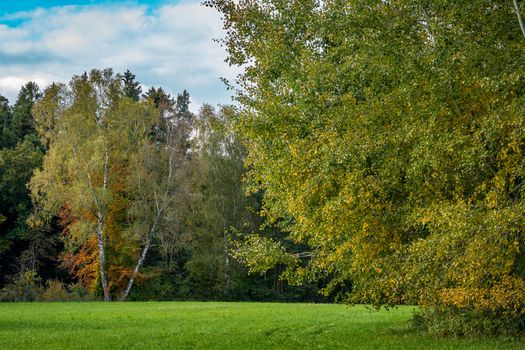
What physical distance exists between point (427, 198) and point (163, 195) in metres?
38.2

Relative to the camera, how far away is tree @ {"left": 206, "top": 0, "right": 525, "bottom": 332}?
12.2 m

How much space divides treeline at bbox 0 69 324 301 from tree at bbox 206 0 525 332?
3264 cm

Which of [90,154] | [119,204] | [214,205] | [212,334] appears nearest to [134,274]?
[119,204]

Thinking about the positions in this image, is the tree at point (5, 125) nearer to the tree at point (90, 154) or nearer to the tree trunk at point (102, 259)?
the tree at point (90, 154)

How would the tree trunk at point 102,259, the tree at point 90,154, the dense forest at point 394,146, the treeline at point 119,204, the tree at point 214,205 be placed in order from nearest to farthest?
the dense forest at point 394,146
the tree at point 90,154
the treeline at point 119,204
the tree trunk at point 102,259
the tree at point 214,205

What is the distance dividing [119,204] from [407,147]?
41233 millimetres

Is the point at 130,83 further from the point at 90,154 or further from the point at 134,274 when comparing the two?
the point at 134,274

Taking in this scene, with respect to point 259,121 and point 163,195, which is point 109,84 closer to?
point 163,195

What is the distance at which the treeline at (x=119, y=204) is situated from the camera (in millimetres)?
47250

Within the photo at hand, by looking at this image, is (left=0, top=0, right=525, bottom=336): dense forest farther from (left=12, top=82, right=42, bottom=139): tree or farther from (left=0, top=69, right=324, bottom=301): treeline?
(left=12, top=82, right=42, bottom=139): tree

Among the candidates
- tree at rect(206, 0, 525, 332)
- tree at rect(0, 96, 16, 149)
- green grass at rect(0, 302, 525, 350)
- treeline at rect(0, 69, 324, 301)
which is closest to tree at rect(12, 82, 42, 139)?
tree at rect(0, 96, 16, 149)

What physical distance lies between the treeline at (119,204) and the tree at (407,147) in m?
32.6

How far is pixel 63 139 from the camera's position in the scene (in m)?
47.0

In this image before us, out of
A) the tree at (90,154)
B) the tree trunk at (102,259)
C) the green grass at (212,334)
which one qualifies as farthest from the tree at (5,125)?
the green grass at (212,334)
